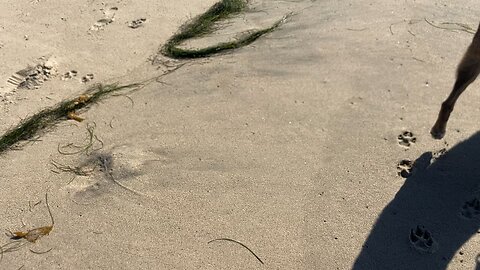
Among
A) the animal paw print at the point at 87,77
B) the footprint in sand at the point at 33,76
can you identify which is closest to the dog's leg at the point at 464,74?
the animal paw print at the point at 87,77

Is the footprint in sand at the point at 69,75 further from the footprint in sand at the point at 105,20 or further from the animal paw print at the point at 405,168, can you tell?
the animal paw print at the point at 405,168

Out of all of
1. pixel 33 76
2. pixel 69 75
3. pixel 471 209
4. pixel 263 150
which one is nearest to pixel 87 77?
pixel 69 75

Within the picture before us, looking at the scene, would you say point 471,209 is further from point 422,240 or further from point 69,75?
point 69,75

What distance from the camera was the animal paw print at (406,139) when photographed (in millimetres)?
3742

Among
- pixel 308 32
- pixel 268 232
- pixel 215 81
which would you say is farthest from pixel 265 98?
pixel 268 232

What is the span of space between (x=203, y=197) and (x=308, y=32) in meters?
2.35

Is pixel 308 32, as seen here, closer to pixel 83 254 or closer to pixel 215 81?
pixel 215 81

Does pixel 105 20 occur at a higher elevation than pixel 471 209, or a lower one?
higher

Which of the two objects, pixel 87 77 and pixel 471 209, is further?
pixel 87 77

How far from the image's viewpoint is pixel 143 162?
376 centimetres

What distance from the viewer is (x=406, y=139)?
377 centimetres

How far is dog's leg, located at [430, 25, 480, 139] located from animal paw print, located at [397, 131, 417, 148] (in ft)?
0.65

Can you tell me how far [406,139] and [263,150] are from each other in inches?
44.6

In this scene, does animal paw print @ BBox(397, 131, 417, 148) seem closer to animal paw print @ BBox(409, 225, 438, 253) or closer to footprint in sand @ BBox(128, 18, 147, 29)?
animal paw print @ BBox(409, 225, 438, 253)
